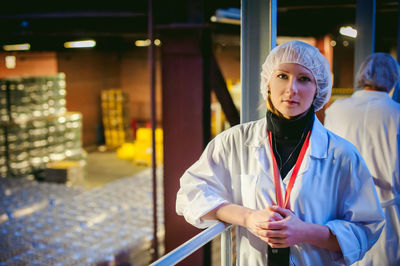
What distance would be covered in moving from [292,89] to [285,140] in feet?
0.68

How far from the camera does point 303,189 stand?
164 cm

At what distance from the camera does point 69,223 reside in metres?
8.67

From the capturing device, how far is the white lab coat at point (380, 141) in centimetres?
259

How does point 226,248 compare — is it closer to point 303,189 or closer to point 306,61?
point 303,189

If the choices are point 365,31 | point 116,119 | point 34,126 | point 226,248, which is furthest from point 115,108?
point 226,248

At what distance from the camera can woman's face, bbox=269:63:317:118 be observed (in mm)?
1661

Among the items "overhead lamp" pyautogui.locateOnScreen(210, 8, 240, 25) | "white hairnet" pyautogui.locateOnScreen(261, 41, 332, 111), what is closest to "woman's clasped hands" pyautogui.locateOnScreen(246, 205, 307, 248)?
"white hairnet" pyautogui.locateOnScreen(261, 41, 332, 111)

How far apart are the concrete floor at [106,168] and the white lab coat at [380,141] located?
9.85 metres

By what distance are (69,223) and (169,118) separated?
5.04 m

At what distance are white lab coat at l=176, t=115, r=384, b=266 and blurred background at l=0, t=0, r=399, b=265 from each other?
641 mm

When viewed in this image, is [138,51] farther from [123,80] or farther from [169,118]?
[169,118]

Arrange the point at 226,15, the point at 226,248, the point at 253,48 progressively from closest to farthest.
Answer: the point at 226,248
the point at 253,48
the point at 226,15

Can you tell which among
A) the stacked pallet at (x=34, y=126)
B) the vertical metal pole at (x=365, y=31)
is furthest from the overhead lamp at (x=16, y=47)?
the vertical metal pole at (x=365, y=31)

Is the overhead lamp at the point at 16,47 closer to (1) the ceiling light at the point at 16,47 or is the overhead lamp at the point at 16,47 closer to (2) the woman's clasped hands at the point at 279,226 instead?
(1) the ceiling light at the point at 16,47
